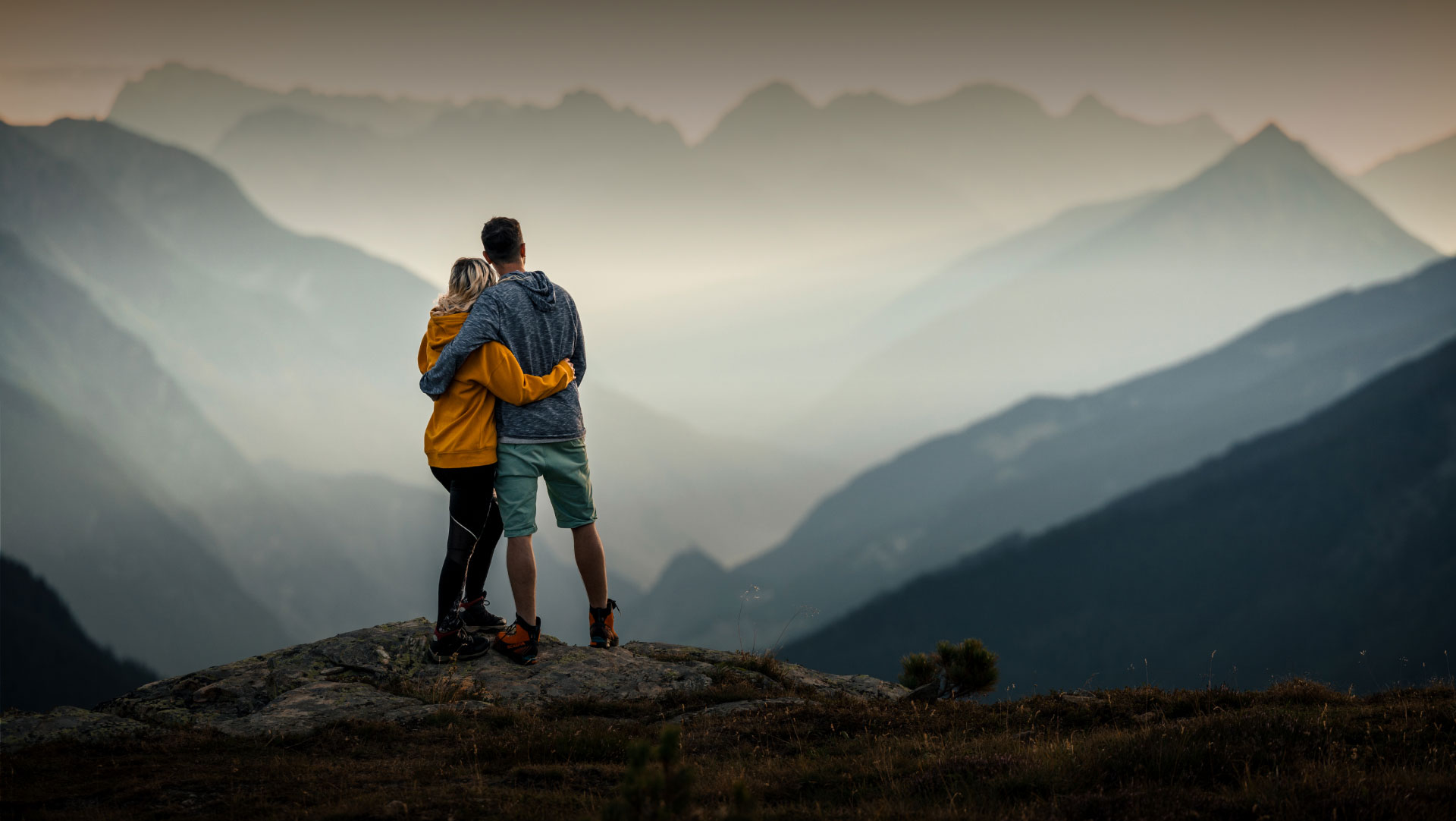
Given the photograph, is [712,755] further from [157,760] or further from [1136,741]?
[157,760]

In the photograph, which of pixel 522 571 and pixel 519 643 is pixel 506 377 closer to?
pixel 522 571

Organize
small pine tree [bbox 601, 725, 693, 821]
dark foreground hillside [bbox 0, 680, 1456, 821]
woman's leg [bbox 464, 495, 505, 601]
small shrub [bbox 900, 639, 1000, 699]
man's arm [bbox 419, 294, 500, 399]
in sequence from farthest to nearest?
small shrub [bbox 900, 639, 1000, 699] < woman's leg [bbox 464, 495, 505, 601] < man's arm [bbox 419, 294, 500, 399] < dark foreground hillside [bbox 0, 680, 1456, 821] < small pine tree [bbox 601, 725, 693, 821]

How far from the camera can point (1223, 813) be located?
14.1 feet

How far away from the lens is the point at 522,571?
7.20 meters

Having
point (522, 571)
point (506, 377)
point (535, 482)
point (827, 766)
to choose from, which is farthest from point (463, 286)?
point (827, 766)

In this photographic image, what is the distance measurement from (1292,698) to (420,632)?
7791 mm

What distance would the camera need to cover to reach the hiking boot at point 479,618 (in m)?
7.97

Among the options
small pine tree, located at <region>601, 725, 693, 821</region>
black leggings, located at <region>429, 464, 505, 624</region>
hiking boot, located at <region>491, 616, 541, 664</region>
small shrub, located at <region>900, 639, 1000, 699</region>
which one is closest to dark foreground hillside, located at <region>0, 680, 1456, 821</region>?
small pine tree, located at <region>601, 725, 693, 821</region>

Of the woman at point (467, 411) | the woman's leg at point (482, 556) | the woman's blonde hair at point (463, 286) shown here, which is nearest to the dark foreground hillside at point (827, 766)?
the woman at point (467, 411)

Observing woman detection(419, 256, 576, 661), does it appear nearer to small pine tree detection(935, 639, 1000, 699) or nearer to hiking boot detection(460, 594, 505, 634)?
hiking boot detection(460, 594, 505, 634)

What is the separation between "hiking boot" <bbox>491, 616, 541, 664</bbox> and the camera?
25.0ft

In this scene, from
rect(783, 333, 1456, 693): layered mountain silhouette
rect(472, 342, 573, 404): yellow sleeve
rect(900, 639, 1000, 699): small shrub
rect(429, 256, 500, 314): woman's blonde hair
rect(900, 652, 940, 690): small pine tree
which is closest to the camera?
rect(472, 342, 573, 404): yellow sleeve

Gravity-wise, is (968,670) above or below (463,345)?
below

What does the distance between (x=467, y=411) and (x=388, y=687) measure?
8.28ft
